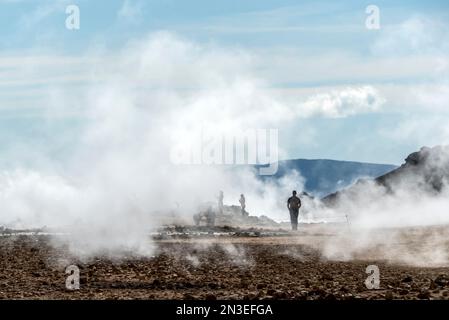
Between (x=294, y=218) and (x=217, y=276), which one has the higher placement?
(x=294, y=218)

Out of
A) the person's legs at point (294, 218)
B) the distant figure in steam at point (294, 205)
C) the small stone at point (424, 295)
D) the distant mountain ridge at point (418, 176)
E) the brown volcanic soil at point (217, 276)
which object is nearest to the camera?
the small stone at point (424, 295)

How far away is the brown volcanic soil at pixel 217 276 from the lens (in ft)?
66.6

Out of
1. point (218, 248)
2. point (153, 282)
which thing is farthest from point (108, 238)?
point (153, 282)

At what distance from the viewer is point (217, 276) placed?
24.5 metres

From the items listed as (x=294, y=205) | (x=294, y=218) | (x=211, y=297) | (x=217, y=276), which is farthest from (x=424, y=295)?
(x=294, y=218)

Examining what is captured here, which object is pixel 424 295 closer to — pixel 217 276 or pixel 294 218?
pixel 217 276

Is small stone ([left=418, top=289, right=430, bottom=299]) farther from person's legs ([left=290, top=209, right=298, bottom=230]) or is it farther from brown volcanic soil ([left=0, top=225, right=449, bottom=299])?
person's legs ([left=290, top=209, right=298, bottom=230])

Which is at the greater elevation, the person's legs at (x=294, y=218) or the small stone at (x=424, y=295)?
the person's legs at (x=294, y=218)

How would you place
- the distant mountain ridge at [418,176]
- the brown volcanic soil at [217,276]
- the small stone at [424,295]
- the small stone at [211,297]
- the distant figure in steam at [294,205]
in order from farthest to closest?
the distant mountain ridge at [418,176] → the distant figure in steam at [294,205] → the brown volcanic soil at [217,276] → the small stone at [211,297] → the small stone at [424,295]

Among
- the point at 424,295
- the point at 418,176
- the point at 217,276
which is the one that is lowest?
the point at 424,295

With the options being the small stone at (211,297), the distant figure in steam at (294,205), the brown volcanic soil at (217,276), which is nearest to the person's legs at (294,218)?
the distant figure in steam at (294,205)

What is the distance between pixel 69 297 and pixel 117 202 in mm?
25917

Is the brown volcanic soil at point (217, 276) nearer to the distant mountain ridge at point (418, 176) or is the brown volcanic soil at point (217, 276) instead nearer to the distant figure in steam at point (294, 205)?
the distant figure in steam at point (294, 205)
